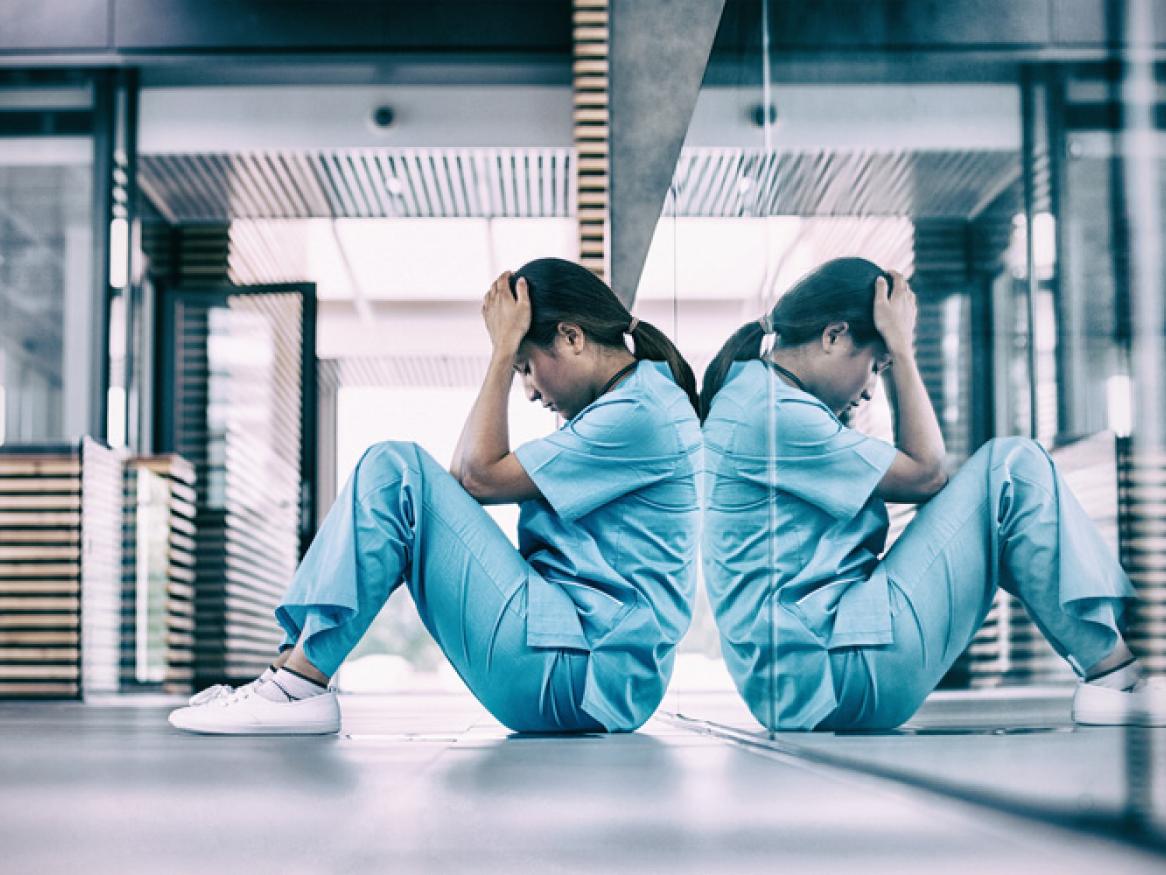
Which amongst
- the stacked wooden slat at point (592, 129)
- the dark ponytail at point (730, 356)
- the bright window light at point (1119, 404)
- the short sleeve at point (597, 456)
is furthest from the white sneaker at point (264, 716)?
the stacked wooden slat at point (592, 129)

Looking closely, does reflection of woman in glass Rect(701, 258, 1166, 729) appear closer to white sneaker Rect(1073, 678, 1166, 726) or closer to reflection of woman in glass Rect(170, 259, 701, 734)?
white sneaker Rect(1073, 678, 1166, 726)

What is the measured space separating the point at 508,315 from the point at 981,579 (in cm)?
111

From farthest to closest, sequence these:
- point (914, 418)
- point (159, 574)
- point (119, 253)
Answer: point (159, 574) < point (119, 253) < point (914, 418)

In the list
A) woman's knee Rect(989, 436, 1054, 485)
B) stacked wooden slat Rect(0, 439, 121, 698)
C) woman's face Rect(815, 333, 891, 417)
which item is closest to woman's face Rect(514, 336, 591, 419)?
woman's face Rect(815, 333, 891, 417)

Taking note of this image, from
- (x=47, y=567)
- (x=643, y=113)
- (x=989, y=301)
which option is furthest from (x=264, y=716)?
(x=47, y=567)

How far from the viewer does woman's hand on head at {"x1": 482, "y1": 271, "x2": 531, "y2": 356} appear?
8.17 feet

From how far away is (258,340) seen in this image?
8.28m

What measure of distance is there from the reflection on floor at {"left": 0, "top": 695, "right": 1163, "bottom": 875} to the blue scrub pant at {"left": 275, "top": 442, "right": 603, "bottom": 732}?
10.2 inches

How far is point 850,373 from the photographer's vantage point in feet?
6.23

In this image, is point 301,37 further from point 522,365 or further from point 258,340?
point 522,365

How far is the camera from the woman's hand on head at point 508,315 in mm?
2490

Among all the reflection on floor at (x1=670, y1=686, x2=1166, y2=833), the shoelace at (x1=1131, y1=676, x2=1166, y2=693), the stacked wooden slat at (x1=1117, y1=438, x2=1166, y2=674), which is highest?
the stacked wooden slat at (x1=1117, y1=438, x2=1166, y2=674)

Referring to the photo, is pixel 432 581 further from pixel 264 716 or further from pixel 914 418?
pixel 914 418

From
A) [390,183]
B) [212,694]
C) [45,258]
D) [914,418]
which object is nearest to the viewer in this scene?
[914,418]
